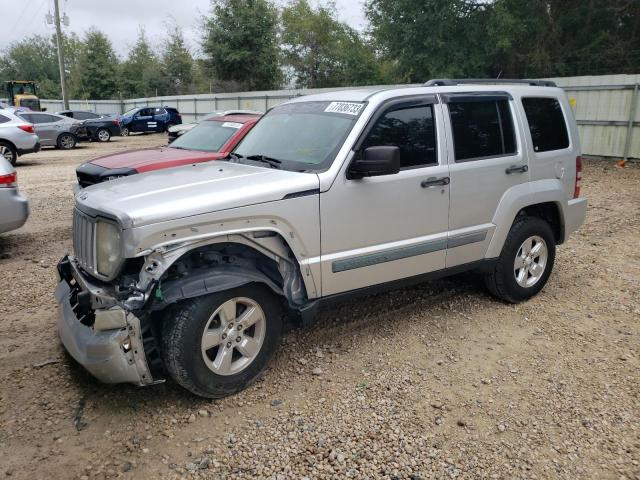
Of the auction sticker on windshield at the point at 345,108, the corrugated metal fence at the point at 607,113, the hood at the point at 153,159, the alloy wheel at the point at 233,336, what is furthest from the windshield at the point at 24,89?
the alloy wheel at the point at 233,336

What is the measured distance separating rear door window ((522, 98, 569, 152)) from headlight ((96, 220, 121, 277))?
3717mm

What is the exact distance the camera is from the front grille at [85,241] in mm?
3445

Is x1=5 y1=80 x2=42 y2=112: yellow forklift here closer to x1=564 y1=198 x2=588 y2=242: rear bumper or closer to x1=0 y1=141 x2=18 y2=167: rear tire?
x1=0 y1=141 x2=18 y2=167: rear tire

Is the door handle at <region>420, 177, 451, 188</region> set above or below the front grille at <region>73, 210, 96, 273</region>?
above

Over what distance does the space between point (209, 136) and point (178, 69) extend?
4676cm

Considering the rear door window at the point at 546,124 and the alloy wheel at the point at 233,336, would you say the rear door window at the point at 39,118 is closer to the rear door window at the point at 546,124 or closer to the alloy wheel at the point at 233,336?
the rear door window at the point at 546,124

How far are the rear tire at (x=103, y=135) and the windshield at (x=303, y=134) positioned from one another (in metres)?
22.5

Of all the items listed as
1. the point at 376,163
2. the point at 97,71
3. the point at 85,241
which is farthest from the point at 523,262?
the point at 97,71

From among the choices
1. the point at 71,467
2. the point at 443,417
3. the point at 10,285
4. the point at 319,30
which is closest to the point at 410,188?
the point at 443,417

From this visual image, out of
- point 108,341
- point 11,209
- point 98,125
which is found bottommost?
point 108,341

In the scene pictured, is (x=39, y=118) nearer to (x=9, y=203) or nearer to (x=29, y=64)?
(x=9, y=203)

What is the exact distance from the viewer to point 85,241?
358cm

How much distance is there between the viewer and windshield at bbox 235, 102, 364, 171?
4.00 metres

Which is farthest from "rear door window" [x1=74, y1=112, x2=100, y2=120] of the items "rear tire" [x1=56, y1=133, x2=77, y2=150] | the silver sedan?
the silver sedan
